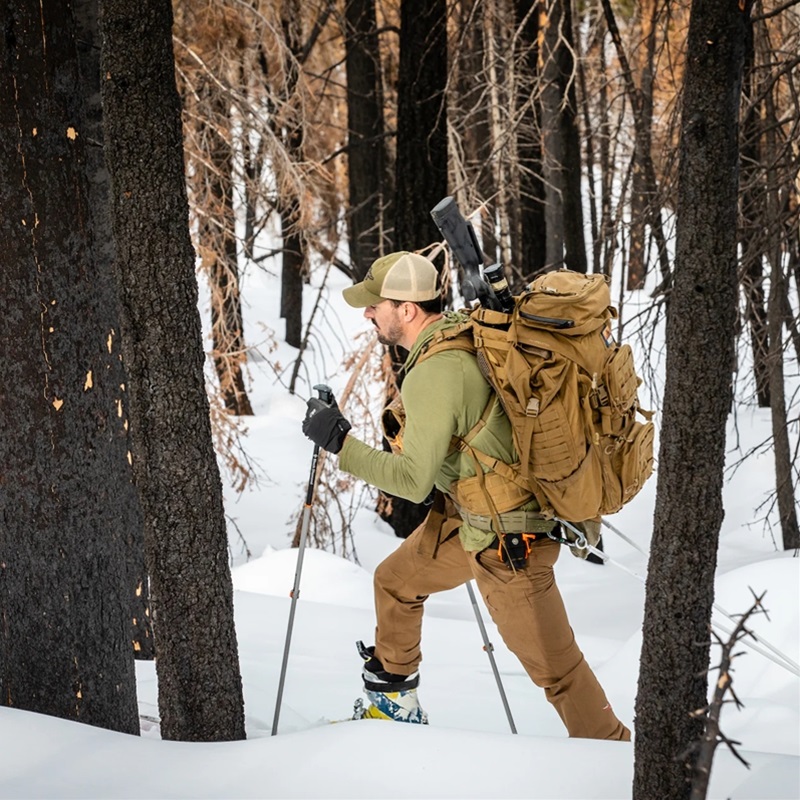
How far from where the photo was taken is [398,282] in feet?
12.6

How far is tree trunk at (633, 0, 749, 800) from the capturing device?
263 cm

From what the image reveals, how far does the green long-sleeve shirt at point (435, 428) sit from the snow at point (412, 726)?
0.82 metres

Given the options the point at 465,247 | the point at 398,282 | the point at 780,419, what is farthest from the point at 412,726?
the point at 780,419

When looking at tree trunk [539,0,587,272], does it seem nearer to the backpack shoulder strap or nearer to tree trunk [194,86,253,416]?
tree trunk [194,86,253,416]

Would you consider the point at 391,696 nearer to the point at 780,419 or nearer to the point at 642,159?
the point at 642,159

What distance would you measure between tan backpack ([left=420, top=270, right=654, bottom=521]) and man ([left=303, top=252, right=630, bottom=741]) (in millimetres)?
72

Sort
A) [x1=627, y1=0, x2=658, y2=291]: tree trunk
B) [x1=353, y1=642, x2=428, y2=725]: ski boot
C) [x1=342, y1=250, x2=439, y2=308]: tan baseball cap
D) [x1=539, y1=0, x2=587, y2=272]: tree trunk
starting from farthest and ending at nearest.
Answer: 1. [x1=539, y1=0, x2=587, y2=272]: tree trunk
2. [x1=627, y1=0, x2=658, y2=291]: tree trunk
3. [x1=353, y1=642, x2=428, y2=725]: ski boot
4. [x1=342, y1=250, x2=439, y2=308]: tan baseball cap

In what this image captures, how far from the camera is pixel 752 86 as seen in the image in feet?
21.5

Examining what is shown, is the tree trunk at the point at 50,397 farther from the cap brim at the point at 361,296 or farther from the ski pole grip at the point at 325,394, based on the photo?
the cap brim at the point at 361,296

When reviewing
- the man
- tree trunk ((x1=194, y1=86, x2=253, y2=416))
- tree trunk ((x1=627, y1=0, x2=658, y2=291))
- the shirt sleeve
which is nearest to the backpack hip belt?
the man

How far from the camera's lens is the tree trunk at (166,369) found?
124 inches

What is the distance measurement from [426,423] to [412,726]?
98 centimetres

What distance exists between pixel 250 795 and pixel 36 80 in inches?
91.8

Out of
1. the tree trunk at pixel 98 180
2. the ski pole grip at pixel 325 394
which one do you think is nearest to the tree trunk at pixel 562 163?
the tree trunk at pixel 98 180
